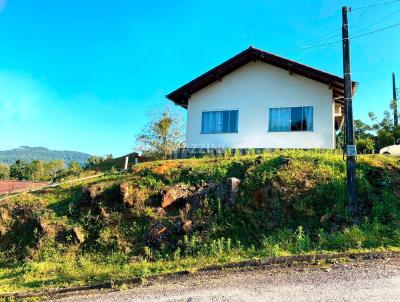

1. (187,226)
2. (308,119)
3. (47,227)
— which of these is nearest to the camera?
(187,226)

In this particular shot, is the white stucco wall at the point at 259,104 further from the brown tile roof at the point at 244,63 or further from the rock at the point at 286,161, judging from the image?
the rock at the point at 286,161

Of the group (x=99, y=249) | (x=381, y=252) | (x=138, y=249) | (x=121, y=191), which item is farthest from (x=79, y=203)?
(x=381, y=252)

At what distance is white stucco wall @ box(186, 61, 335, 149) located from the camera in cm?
1752

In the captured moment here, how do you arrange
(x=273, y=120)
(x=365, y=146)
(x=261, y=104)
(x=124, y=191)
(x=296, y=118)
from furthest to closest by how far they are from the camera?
(x=365, y=146) < (x=261, y=104) < (x=273, y=120) < (x=296, y=118) < (x=124, y=191)

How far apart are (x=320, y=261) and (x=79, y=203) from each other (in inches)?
305

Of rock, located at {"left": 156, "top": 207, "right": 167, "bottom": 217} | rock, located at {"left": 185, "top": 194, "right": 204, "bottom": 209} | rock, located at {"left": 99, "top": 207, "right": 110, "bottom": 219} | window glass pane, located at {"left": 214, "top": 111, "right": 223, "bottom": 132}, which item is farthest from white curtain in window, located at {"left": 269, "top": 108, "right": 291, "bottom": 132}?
rock, located at {"left": 99, "top": 207, "right": 110, "bottom": 219}

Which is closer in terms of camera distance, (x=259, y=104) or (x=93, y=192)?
(x=93, y=192)

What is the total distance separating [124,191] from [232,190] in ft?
11.4

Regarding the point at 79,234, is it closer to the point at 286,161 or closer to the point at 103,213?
the point at 103,213

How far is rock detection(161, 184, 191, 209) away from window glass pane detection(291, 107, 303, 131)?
8.64 m

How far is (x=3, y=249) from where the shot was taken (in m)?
10.5

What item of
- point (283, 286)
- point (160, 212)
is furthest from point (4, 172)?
point (283, 286)

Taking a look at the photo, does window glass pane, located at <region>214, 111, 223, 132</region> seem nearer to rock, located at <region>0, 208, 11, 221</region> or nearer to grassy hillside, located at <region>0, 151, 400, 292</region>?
grassy hillside, located at <region>0, 151, 400, 292</region>

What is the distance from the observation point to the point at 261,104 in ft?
61.4
